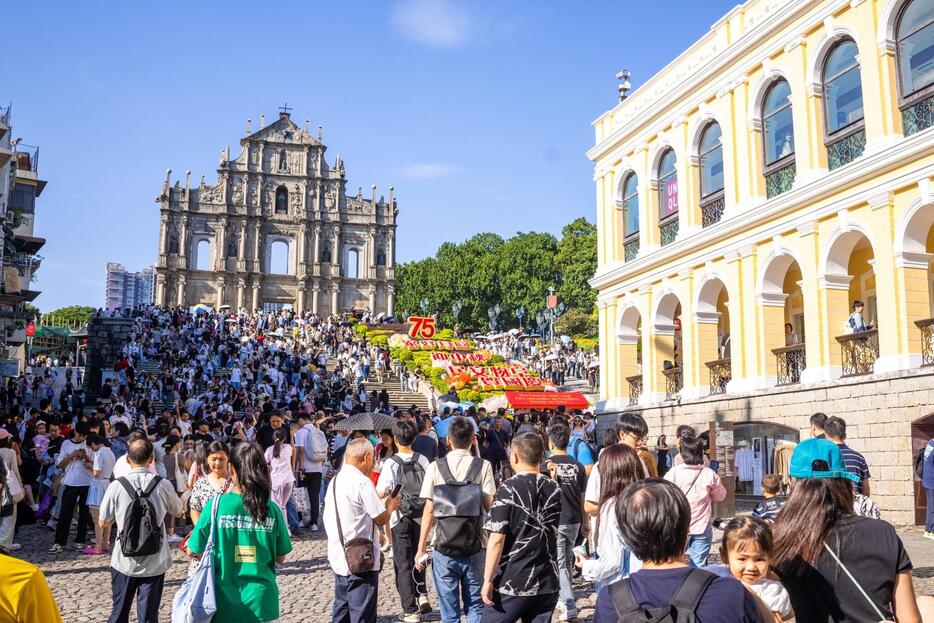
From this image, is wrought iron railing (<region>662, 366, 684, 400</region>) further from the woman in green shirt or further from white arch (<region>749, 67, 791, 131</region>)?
the woman in green shirt

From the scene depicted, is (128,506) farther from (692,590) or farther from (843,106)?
(843,106)

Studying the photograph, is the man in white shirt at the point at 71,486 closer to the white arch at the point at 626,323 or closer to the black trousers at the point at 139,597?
the black trousers at the point at 139,597

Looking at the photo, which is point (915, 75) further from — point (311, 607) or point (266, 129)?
point (266, 129)

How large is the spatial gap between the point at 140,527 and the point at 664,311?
60.2 feet

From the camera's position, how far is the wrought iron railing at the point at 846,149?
16.5 metres

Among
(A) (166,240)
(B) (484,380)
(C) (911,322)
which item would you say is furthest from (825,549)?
(A) (166,240)

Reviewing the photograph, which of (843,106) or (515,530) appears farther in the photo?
(843,106)

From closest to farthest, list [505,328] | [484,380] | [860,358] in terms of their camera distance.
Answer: [860,358] < [484,380] < [505,328]

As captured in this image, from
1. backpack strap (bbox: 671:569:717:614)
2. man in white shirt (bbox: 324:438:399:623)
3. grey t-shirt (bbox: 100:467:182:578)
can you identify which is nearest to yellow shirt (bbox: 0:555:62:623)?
backpack strap (bbox: 671:569:717:614)

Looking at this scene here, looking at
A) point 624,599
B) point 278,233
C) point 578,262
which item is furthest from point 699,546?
point 278,233

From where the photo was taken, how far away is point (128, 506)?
6258mm

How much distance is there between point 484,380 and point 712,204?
1689 centimetres

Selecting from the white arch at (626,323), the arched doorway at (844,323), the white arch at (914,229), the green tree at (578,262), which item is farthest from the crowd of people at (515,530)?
the green tree at (578,262)

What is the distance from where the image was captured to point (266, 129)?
7138 cm
